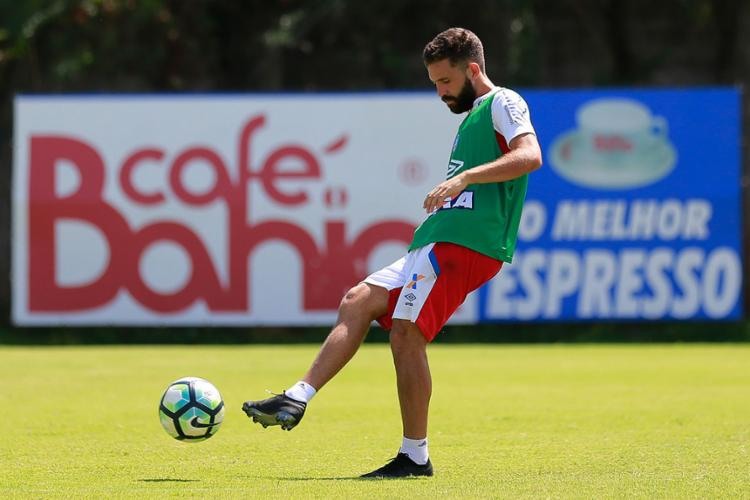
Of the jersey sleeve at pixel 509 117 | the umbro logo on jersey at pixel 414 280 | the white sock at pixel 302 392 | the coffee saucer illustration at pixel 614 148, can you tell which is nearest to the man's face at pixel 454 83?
the jersey sleeve at pixel 509 117

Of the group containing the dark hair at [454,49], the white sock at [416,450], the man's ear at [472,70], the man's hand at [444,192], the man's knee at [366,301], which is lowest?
the white sock at [416,450]

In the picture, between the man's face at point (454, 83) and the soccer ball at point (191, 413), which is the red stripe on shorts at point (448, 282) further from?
the soccer ball at point (191, 413)

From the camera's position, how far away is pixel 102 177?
62.3ft

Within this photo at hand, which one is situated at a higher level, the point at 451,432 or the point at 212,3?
the point at 212,3

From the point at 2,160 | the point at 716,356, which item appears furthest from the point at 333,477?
the point at 2,160

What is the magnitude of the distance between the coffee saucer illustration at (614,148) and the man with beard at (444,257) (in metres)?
12.0

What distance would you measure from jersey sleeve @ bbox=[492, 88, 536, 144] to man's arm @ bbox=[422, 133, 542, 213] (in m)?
0.05

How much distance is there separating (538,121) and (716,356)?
4423 mm

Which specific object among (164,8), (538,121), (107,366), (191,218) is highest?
(164,8)

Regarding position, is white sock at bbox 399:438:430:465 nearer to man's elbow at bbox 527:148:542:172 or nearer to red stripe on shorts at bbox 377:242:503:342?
red stripe on shorts at bbox 377:242:503:342

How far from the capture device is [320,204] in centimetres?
1897

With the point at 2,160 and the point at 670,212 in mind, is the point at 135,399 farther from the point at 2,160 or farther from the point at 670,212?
the point at 2,160

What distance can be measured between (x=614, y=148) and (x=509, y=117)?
1233 centimetres

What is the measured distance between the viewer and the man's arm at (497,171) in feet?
21.3
